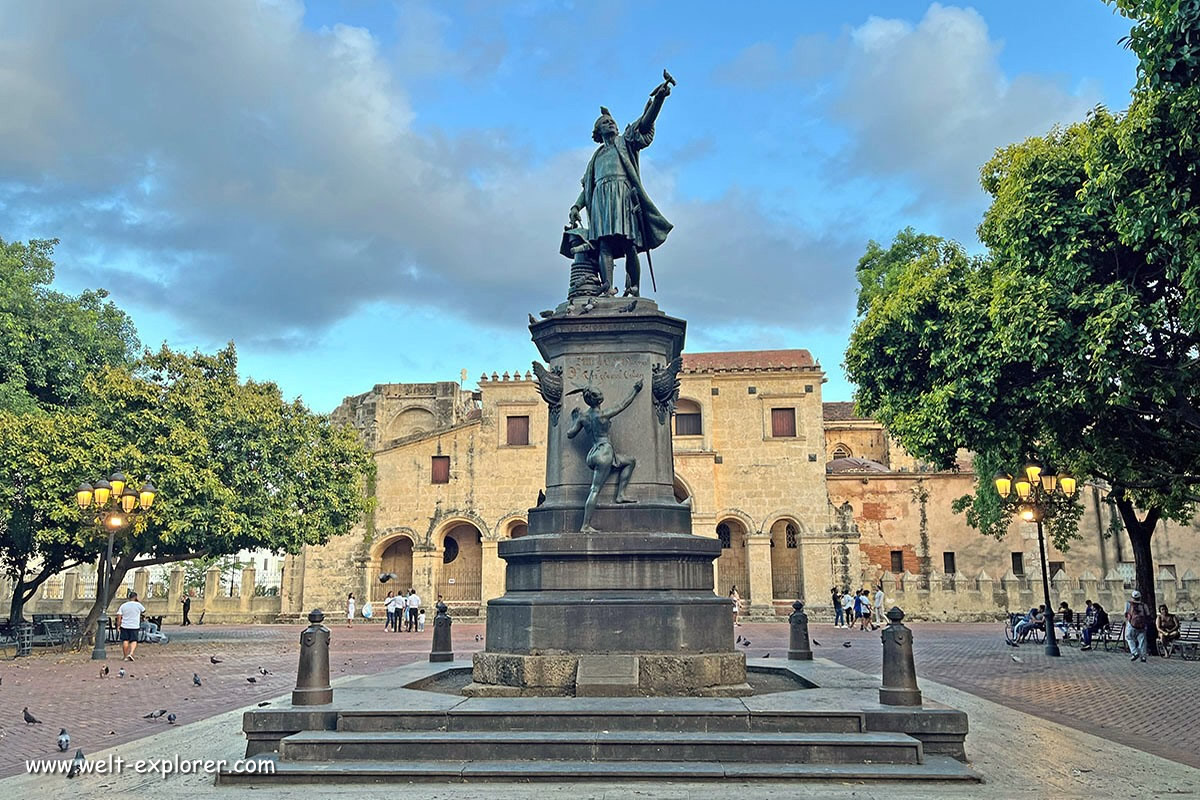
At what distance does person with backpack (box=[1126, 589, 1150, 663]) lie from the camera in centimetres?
1788

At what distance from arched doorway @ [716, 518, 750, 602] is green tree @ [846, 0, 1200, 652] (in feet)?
71.8

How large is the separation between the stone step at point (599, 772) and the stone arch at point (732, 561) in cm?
3256

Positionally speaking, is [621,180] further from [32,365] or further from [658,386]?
[32,365]

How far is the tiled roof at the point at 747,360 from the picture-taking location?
1569 inches

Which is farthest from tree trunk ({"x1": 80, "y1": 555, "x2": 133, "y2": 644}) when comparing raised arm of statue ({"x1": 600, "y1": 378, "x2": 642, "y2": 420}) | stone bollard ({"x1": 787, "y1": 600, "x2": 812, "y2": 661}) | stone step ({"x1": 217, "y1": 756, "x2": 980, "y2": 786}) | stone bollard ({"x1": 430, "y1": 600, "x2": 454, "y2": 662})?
stone step ({"x1": 217, "y1": 756, "x2": 980, "y2": 786})

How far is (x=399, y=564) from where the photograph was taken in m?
40.9

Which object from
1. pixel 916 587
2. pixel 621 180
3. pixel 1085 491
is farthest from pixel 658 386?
pixel 1085 491

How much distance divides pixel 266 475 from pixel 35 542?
5872 millimetres

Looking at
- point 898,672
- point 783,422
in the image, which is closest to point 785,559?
point 783,422

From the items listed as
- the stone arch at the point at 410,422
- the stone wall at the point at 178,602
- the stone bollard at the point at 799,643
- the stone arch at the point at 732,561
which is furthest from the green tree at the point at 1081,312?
the stone arch at the point at 410,422

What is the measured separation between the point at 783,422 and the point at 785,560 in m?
6.54

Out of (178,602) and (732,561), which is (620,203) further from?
(178,602)

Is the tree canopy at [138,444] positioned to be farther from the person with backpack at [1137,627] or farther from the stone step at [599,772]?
the person with backpack at [1137,627]

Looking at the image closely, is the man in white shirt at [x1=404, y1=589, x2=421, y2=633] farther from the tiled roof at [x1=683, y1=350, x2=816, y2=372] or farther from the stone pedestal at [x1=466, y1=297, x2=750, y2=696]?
the stone pedestal at [x1=466, y1=297, x2=750, y2=696]
